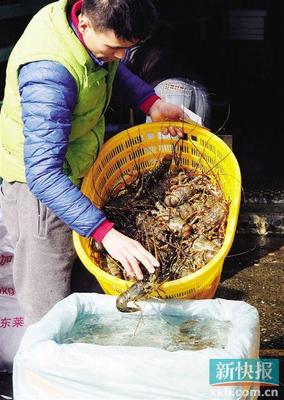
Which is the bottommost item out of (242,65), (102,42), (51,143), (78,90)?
(242,65)

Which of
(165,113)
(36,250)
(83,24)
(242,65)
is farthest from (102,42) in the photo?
(242,65)

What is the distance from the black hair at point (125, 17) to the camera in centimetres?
283

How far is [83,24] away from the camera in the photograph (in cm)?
305

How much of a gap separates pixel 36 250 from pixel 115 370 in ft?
3.65

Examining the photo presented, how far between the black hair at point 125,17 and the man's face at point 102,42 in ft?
0.12

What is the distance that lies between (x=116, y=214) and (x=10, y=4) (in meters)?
2.67

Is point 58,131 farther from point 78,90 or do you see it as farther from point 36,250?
point 36,250

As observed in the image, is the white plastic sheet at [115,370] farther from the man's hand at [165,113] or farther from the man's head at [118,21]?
the man's hand at [165,113]

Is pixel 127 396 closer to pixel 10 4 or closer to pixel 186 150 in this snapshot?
pixel 186 150

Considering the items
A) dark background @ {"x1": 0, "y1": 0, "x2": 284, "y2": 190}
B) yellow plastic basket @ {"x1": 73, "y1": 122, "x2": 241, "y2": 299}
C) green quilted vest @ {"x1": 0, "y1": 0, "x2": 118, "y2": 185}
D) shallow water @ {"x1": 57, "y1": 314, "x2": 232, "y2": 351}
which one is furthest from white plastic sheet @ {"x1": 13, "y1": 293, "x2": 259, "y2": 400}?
dark background @ {"x1": 0, "y1": 0, "x2": 284, "y2": 190}

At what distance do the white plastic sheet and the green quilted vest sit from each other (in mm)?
980

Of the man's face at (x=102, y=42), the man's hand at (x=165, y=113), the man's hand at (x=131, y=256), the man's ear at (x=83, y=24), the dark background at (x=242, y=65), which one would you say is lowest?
the dark background at (x=242, y=65)

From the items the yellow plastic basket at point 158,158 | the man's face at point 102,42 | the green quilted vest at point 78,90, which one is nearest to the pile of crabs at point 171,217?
the yellow plastic basket at point 158,158

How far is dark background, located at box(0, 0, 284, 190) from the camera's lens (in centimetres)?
733
